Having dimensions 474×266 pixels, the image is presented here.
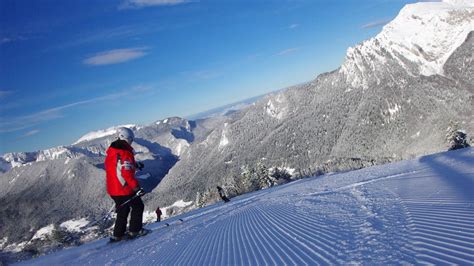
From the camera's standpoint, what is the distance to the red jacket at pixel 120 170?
10.5 meters

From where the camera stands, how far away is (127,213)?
35.8 feet

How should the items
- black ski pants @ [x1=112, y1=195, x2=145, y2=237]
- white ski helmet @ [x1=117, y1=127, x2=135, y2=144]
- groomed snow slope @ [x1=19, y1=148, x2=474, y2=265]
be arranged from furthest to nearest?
white ski helmet @ [x1=117, y1=127, x2=135, y2=144] < black ski pants @ [x1=112, y1=195, x2=145, y2=237] < groomed snow slope @ [x1=19, y1=148, x2=474, y2=265]

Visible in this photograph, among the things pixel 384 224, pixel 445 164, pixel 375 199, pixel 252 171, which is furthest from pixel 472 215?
pixel 252 171

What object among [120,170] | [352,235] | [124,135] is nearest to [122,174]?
[120,170]

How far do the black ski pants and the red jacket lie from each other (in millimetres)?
211

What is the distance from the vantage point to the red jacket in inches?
412

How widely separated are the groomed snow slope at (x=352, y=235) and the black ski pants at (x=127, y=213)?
0.56 m

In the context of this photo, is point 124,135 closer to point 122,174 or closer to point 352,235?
point 122,174

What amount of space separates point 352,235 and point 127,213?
7.04m

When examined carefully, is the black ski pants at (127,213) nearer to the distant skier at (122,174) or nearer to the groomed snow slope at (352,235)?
the distant skier at (122,174)

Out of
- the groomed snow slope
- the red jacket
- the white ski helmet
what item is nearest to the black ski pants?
the red jacket

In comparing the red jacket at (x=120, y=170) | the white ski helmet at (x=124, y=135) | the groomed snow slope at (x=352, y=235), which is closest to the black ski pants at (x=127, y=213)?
the red jacket at (x=120, y=170)

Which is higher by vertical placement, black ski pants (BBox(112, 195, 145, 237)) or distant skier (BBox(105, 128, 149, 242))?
distant skier (BBox(105, 128, 149, 242))

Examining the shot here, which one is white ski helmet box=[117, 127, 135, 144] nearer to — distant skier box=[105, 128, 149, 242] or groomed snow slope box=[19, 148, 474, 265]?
distant skier box=[105, 128, 149, 242]
